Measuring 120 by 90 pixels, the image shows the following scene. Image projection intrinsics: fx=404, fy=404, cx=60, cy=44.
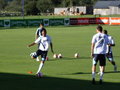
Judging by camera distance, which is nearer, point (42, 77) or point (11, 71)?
point (42, 77)

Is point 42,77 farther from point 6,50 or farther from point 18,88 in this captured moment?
point 6,50

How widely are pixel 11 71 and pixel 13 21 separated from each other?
4772cm

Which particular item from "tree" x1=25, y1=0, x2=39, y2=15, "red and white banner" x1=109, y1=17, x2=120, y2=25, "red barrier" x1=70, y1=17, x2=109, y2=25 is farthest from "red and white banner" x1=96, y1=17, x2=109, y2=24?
"tree" x1=25, y1=0, x2=39, y2=15

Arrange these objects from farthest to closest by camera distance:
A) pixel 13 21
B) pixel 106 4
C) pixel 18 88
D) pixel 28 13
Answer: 1. pixel 106 4
2. pixel 28 13
3. pixel 13 21
4. pixel 18 88

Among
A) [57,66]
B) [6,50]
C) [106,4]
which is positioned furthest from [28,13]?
[57,66]

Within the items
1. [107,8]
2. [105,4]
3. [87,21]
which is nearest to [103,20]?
[87,21]

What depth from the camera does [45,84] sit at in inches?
604

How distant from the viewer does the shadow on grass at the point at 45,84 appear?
1446 centimetres

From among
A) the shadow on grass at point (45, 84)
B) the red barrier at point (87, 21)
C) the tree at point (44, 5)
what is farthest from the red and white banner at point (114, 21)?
the tree at point (44, 5)

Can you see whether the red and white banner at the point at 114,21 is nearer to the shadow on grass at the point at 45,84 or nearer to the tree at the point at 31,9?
the shadow on grass at the point at 45,84

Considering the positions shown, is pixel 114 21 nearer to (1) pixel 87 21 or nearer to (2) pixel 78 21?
(1) pixel 87 21

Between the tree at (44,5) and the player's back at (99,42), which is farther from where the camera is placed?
the tree at (44,5)

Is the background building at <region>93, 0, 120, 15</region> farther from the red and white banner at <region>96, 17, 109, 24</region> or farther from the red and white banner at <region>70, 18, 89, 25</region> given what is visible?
the red and white banner at <region>70, 18, 89, 25</region>

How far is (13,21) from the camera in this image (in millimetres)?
66312
